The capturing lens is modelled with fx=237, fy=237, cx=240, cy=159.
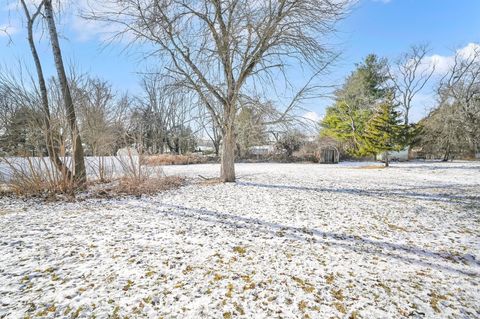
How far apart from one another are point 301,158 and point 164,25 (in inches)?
678

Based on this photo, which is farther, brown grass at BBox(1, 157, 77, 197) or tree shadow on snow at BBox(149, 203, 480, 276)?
brown grass at BBox(1, 157, 77, 197)

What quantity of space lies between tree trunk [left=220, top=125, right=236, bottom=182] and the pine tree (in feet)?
38.5

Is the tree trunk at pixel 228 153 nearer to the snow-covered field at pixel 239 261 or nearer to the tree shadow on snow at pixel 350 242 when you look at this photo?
the snow-covered field at pixel 239 261

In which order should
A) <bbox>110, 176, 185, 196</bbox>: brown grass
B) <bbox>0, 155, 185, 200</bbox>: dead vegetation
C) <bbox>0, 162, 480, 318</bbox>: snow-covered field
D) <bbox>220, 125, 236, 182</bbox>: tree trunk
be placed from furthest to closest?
<bbox>220, 125, 236, 182</bbox>: tree trunk → <bbox>110, 176, 185, 196</bbox>: brown grass → <bbox>0, 155, 185, 200</bbox>: dead vegetation → <bbox>0, 162, 480, 318</bbox>: snow-covered field

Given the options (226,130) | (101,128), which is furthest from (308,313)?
(101,128)

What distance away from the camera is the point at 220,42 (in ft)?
21.9

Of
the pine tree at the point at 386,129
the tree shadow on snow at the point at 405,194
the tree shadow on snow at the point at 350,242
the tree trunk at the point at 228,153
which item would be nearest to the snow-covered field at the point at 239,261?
the tree shadow on snow at the point at 350,242

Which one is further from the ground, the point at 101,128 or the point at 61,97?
the point at 61,97

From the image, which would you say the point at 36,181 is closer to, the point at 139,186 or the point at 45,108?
the point at 45,108

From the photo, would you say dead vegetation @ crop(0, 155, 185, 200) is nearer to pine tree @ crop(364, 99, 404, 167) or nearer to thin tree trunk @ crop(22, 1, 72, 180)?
thin tree trunk @ crop(22, 1, 72, 180)

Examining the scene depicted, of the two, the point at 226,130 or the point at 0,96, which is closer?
the point at 0,96

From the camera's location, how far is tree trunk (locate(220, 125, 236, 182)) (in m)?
7.78

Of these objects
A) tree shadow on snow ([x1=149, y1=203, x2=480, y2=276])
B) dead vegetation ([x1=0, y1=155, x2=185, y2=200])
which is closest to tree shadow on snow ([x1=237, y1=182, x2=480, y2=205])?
tree shadow on snow ([x1=149, y1=203, x2=480, y2=276])

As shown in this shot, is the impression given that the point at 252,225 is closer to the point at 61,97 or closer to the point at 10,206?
the point at 10,206
